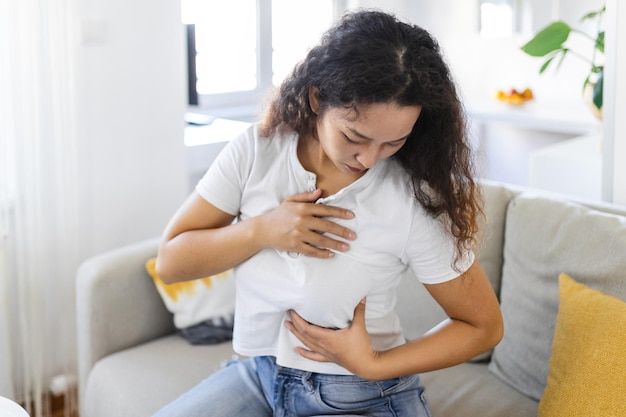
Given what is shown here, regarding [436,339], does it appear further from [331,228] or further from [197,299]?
[197,299]

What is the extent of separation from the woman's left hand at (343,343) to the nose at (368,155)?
0.27 meters

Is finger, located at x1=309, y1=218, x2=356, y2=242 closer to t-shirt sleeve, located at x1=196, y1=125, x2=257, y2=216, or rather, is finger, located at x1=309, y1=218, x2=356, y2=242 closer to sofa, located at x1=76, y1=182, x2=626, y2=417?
t-shirt sleeve, located at x1=196, y1=125, x2=257, y2=216

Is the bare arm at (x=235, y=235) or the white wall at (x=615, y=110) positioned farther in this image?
the white wall at (x=615, y=110)

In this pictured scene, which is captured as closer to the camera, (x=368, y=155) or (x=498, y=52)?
(x=368, y=155)

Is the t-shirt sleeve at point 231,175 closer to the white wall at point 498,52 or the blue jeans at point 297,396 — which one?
the blue jeans at point 297,396

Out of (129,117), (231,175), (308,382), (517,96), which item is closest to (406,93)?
(231,175)

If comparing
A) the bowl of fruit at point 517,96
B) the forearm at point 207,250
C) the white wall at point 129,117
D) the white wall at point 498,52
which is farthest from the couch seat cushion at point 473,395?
the bowl of fruit at point 517,96

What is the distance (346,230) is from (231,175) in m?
0.25

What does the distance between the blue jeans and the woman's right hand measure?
24cm

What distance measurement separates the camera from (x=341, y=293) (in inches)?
53.5

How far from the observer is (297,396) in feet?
4.70

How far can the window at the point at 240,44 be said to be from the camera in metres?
3.30

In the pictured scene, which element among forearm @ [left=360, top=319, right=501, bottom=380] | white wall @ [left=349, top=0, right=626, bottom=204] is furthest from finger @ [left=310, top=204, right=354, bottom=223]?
white wall @ [left=349, top=0, right=626, bottom=204]

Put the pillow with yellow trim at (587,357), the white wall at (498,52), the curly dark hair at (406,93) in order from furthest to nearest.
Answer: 1. the white wall at (498,52)
2. the pillow with yellow trim at (587,357)
3. the curly dark hair at (406,93)
